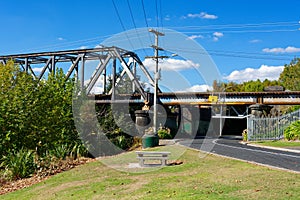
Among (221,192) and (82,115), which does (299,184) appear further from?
(82,115)

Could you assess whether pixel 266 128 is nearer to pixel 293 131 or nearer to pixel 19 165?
pixel 293 131

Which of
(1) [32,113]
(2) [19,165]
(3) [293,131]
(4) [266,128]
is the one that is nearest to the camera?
(2) [19,165]

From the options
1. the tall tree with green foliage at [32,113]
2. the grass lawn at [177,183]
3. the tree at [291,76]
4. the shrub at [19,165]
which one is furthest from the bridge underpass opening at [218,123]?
the grass lawn at [177,183]

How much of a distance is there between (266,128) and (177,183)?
1713cm

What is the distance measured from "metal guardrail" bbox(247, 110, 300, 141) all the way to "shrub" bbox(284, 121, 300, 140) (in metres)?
1.00

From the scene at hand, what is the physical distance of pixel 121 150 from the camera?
23844 mm

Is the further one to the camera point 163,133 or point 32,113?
point 163,133

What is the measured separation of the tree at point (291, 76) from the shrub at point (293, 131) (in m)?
45.4

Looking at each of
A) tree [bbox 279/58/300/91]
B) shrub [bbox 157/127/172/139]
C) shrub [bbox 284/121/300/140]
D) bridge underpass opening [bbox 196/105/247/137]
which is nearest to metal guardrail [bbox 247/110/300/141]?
shrub [bbox 284/121/300/140]

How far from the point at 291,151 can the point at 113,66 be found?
3426 centimetres

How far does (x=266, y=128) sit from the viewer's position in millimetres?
25891

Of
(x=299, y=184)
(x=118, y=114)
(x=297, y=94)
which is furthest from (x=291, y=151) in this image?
(x=297, y=94)

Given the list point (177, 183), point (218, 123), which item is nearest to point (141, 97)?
point (218, 123)

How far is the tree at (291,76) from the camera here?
223ft
